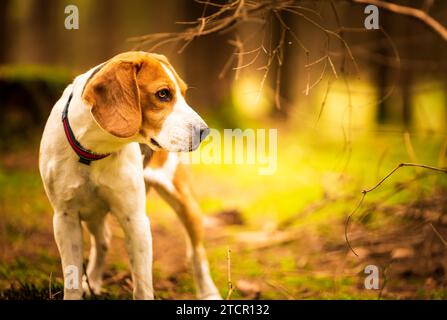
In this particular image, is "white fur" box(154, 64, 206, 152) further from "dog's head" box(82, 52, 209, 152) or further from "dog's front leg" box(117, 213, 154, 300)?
"dog's front leg" box(117, 213, 154, 300)

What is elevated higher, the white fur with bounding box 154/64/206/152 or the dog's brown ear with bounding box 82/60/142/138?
the dog's brown ear with bounding box 82/60/142/138

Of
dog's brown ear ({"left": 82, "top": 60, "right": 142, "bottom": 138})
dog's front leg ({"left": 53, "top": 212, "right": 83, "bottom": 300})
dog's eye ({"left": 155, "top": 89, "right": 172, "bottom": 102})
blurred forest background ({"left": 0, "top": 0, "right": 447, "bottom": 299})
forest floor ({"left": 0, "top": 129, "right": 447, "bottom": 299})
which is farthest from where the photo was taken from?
Result: forest floor ({"left": 0, "top": 129, "right": 447, "bottom": 299})

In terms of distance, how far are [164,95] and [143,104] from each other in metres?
0.12

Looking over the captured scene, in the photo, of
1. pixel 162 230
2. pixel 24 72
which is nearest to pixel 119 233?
pixel 162 230

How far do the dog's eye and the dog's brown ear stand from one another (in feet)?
0.41

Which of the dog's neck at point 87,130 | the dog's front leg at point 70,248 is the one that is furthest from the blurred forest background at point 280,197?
the dog's neck at point 87,130

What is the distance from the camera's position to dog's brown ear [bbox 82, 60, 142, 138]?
278cm

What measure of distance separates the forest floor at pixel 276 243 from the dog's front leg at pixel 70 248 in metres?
0.10

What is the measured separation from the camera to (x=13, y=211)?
5.45 meters

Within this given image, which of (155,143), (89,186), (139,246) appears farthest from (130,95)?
(139,246)

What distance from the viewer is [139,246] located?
3.13 metres

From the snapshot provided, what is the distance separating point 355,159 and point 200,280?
542 cm

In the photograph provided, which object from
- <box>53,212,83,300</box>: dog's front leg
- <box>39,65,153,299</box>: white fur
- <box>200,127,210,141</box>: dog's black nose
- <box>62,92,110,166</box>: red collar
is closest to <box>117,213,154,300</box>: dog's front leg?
<box>39,65,153,299</box>: white fur

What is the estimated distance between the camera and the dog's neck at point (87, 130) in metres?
2.91
